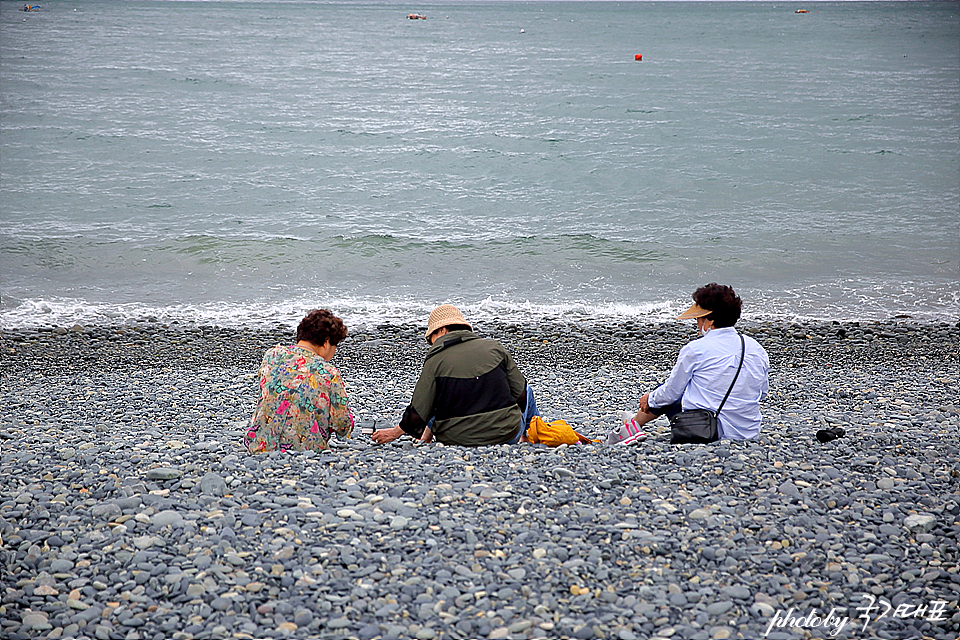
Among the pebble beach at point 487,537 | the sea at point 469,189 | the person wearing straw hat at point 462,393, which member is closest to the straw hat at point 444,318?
the person wearing straw hat at point 462,393

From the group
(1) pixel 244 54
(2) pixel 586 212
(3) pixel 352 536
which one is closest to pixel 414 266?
(2) pixel 586 212

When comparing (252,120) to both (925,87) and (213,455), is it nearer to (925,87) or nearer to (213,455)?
(213,455)

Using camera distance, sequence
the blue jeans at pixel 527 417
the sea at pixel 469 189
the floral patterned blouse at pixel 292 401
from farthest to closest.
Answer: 1. the sea at pixel 469 189
2. the blue jeans at pixel 527 417
3. the floral patterned blouse at pixel 292 401

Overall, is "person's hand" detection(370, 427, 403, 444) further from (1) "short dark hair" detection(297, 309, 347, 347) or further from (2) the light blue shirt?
(2) the light blue shirt

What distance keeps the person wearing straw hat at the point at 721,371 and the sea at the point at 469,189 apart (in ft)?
26.1

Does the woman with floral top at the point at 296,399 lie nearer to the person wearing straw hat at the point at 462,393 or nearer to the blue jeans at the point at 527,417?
the person wearing straw hat at the point at 462,393

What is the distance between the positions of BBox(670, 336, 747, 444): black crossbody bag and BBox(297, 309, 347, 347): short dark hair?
263 cm

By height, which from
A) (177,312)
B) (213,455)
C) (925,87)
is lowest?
(177,312)

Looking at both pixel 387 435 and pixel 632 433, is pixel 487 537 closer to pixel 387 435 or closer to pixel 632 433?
pixel 387 435

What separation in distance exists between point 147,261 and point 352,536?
1569 centimetres

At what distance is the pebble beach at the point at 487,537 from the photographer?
11.3 ft

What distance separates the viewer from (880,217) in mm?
21969

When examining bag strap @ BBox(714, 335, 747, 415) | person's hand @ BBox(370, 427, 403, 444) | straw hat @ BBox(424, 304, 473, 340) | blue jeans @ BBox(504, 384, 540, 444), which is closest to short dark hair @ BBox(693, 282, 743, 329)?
bag strap @ BBox(714, 335, 747, 415)

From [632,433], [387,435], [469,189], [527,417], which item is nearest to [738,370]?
[632,433]
